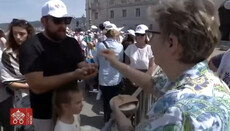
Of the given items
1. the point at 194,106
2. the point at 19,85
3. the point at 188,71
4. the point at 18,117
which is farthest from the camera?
the point at 19,85

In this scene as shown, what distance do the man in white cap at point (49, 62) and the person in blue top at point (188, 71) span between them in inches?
41.3

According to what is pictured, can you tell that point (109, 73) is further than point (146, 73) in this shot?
Yes

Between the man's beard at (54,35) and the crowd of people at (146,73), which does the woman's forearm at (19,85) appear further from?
the man's beard at (54,35)

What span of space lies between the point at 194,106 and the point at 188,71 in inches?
7.0

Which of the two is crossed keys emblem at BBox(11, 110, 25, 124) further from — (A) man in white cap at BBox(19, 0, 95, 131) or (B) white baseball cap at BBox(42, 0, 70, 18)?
(B) white baseball cap at BBox(42, 0, 70, 18)

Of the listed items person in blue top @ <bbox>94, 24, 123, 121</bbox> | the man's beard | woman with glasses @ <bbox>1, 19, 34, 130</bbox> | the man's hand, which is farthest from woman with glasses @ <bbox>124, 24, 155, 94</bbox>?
the man's beard

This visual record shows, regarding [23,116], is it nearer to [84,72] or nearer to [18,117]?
[18,117]

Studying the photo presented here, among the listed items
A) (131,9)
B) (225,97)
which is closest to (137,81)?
(225,97)

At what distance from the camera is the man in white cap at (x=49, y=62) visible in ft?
6.90

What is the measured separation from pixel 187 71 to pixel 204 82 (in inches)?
3.3

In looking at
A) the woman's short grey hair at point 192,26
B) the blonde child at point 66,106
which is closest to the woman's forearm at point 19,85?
the blonde child at point 66,106

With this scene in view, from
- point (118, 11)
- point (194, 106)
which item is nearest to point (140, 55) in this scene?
point (194, 106)

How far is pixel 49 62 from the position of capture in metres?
2.18

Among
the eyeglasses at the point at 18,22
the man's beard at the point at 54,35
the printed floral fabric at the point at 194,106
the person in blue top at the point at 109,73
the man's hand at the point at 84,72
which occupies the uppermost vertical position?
the eyeglasses at the point at 18,22
